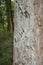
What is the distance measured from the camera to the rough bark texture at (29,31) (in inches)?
88.0

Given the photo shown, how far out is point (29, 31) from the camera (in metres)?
2.29

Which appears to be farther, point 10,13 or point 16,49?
point 10,13

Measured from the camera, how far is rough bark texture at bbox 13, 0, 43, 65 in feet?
7.34

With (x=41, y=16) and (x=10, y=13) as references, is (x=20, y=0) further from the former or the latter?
(x=10, y=13)

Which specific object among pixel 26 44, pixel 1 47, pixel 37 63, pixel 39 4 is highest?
pixel 39 4

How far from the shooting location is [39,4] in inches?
87.4

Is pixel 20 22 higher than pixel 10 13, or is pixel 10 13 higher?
pixel 20 22

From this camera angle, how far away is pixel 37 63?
7.57ft

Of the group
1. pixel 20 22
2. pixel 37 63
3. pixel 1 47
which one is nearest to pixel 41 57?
pixel 37 63

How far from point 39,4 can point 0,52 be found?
602 cm

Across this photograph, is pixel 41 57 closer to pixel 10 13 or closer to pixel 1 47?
pixel 1 47

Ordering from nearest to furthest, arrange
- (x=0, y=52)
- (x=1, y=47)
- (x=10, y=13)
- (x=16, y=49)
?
1. (x=16, y=49)
2. (x=0, y=52)
3. (x=1, y=47)
4. (x=10, y=13)

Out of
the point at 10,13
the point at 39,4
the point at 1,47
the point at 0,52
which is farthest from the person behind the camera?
the point at 10,13

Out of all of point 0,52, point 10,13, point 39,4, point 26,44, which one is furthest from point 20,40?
point 10,13
